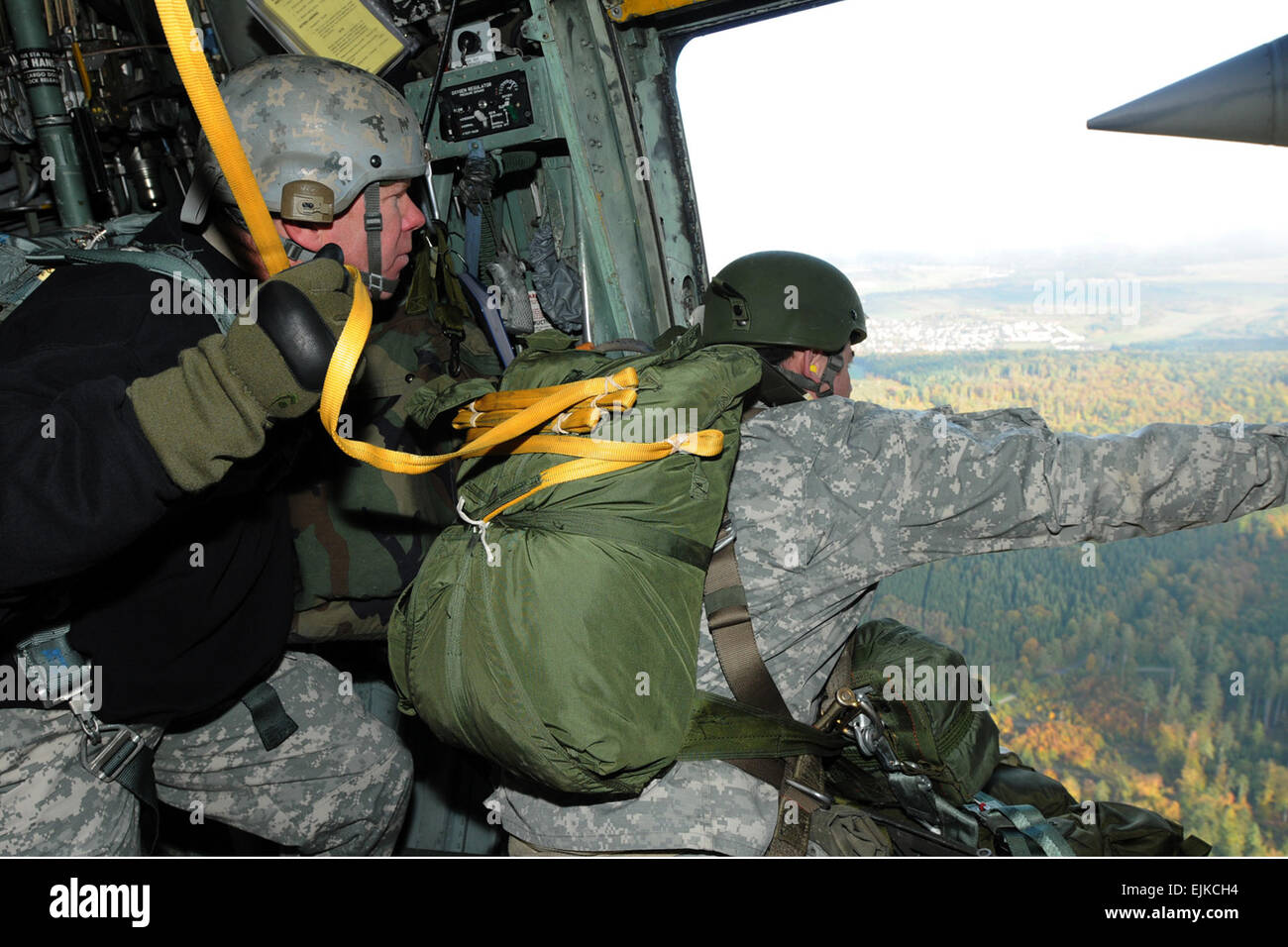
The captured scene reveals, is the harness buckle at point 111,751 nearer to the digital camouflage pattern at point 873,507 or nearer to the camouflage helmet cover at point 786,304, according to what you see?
the digital camouflage pattern at point 873,507

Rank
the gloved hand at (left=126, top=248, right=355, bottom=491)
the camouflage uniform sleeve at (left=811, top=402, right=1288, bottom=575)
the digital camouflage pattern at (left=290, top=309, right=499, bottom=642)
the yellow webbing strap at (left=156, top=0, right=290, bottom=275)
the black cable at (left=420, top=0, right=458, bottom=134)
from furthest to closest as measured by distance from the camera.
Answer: the black cable at (left=420, top=0, right=458, bottom=134) → the digital camouflage pattern at (left=290, top=309, right=499, bottom=642) → the camouflage uniform sleeve at (left=811, top=402, right=1288, bottom=575) → the gloved hand at (left=126, top=248, right=355, bottom=491) → the yellow webbing strap at (left=156, top=0, right=290, bottom=275)

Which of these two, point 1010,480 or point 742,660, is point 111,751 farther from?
point 1010,480

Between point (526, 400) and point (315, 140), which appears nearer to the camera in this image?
point (526, 400)

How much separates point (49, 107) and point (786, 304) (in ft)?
8.78

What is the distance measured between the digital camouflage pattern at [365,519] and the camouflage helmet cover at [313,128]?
47cm

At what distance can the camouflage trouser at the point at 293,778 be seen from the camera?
1847 mm

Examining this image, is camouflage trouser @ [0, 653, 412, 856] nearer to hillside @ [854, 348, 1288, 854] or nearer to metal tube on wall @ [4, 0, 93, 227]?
hillside @ [854, 348, 1288, 854]

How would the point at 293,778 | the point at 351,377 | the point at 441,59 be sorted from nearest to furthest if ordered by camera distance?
the point at 351,377 < the point at 293,778 < the point at 441,59

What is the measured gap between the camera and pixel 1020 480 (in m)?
1.52

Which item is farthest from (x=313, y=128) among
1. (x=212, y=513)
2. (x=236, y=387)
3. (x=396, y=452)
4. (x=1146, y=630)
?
(x=1146, y=630)

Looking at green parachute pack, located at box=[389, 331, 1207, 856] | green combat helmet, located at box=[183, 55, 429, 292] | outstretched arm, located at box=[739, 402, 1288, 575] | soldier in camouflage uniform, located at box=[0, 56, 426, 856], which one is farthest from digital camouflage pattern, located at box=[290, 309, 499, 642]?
outstretched arm, located at box=[739, 402, 1288, 575]

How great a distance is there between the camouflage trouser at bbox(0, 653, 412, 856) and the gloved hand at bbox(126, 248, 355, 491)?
932 millimetres

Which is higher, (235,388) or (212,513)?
(235,388)

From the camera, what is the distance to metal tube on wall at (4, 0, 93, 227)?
9.59ft
